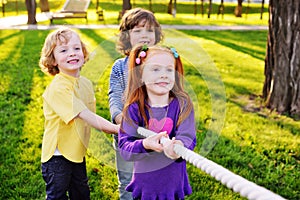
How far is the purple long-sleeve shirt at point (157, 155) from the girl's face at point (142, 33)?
0.54 metres

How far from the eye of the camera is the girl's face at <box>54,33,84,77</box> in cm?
223

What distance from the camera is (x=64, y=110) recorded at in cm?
217

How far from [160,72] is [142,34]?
611 mm

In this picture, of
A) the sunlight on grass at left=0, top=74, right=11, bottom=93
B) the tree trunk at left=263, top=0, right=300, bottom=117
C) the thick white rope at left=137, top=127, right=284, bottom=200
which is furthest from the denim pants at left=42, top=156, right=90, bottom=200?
the sunlight on grass at left=0, top=74, right=11, bottom=93

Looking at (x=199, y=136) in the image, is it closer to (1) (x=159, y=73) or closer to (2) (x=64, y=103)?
(2) (x=64, y=103)

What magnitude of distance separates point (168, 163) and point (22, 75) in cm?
575

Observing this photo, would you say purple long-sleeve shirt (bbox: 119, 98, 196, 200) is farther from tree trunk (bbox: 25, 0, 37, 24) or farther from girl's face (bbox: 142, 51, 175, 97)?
tree trunk (bbox: 25, 0, 37, 24)

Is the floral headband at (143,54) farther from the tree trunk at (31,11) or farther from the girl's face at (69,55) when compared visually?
the tree trunk at (31,11)

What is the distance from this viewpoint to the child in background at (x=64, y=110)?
7.17 ft

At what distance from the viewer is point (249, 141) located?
4230 millimetres

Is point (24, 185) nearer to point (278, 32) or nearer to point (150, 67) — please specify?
point (150, 67)

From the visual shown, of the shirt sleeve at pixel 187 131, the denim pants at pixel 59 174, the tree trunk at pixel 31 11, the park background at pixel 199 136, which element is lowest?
the park background at pixel 199 136

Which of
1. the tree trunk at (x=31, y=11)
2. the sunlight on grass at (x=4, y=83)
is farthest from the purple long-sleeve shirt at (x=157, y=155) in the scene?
the tree trunk at (x=31, y=11)

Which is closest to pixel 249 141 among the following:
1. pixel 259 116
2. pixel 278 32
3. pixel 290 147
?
pixel 290 147
